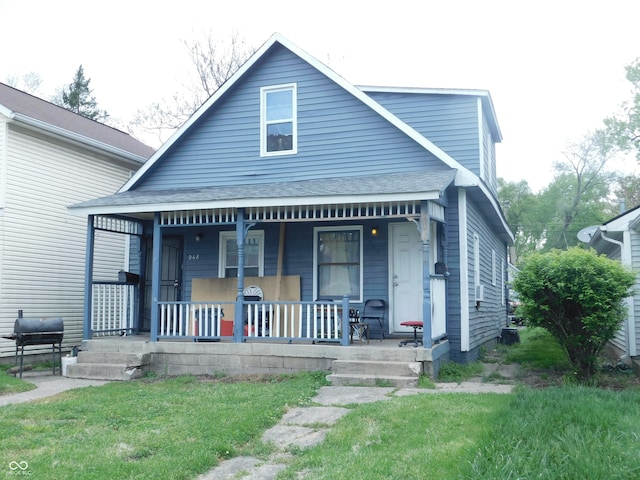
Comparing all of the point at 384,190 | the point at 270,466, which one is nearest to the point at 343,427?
the point at 270,466

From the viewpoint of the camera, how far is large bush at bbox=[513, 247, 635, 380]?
26.4 ft

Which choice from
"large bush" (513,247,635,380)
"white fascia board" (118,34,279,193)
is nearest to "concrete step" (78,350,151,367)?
"white fascia board" (118,34,279,193)

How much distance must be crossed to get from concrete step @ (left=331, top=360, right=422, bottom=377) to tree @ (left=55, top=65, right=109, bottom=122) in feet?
108

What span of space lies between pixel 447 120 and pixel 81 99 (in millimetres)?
31981

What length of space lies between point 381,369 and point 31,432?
4.58 meters

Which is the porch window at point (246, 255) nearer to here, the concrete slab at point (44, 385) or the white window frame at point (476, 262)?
the concrete slab at point (44, 385)

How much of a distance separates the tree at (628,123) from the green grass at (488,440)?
30.9m

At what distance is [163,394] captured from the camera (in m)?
8.02

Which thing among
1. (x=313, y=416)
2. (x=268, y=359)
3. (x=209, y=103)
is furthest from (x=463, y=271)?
(x=209, y=103)

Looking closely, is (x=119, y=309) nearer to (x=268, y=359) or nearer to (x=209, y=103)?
(x=268, y=359)

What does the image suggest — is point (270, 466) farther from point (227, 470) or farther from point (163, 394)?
point (163, 394)

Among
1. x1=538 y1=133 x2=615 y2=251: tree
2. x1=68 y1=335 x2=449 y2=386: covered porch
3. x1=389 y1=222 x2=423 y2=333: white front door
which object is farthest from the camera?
x1=538 y1=133 x2=615 y2=251: tree

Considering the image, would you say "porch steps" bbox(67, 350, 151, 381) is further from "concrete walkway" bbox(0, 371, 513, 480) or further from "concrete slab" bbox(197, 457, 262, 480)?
"concrete slab" bbox(197, 457, 262, 480)

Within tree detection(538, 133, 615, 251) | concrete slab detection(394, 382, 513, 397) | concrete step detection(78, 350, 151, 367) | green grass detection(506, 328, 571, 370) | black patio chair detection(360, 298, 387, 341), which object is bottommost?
concrete slab detection(394, 382, 513, 397)
